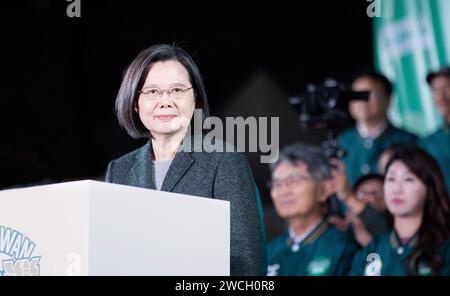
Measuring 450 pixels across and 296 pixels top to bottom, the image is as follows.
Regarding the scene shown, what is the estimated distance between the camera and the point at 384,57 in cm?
446

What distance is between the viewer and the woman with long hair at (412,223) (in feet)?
14.1

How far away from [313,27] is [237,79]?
444 millimetres

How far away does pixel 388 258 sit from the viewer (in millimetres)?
4324

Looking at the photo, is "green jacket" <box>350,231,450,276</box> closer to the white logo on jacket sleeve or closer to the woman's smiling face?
the woman's smiling face

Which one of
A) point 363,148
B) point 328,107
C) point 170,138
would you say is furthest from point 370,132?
point 170,138

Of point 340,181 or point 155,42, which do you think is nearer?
point 155,42

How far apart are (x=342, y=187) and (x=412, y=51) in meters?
0.72

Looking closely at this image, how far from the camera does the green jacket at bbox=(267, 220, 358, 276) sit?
175 inches

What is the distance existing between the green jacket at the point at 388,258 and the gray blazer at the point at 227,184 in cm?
194

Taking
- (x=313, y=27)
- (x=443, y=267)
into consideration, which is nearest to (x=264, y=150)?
(x=313, y=27)

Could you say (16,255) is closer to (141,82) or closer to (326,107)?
(141,82)

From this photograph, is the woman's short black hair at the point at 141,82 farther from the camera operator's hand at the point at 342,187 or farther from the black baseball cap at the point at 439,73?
the black baseball cap at the point at 439,73
